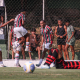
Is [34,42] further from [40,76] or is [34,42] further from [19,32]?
[40,76]

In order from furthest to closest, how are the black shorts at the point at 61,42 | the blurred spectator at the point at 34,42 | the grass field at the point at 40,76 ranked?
the blurred spectator at the point at 34,42
the black shorts at the point at 61,42
the grass field at the point at 40,76

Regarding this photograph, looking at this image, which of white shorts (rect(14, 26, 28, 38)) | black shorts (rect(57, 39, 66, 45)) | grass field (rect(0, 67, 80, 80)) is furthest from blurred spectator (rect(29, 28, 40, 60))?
grass field (rect(0, 67, 80, 80))

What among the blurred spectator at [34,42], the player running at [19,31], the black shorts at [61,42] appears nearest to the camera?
the player running at [19,31]

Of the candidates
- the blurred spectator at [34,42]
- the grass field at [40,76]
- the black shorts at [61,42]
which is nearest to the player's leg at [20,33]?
the blurred spectator at [34,42]

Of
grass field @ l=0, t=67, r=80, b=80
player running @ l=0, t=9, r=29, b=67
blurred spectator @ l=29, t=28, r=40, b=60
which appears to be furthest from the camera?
blurred spectator @ l=29, t=28, r=40, b=60

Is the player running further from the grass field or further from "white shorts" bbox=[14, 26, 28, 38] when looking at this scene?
the grass field

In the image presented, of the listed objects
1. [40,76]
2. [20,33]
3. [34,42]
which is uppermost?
[20,33]

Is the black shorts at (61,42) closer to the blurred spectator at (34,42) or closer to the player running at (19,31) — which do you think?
the blurred spectator at (34,42)

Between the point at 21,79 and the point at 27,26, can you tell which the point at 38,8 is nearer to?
the point at 27,26

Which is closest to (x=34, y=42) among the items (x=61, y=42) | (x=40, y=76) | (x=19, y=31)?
(x=61, y=42)

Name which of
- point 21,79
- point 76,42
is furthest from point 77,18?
point 21,79

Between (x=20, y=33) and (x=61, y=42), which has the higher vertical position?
(x=20, y=33)

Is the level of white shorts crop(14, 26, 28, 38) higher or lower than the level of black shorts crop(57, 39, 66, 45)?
higher

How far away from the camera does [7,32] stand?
935 cm
